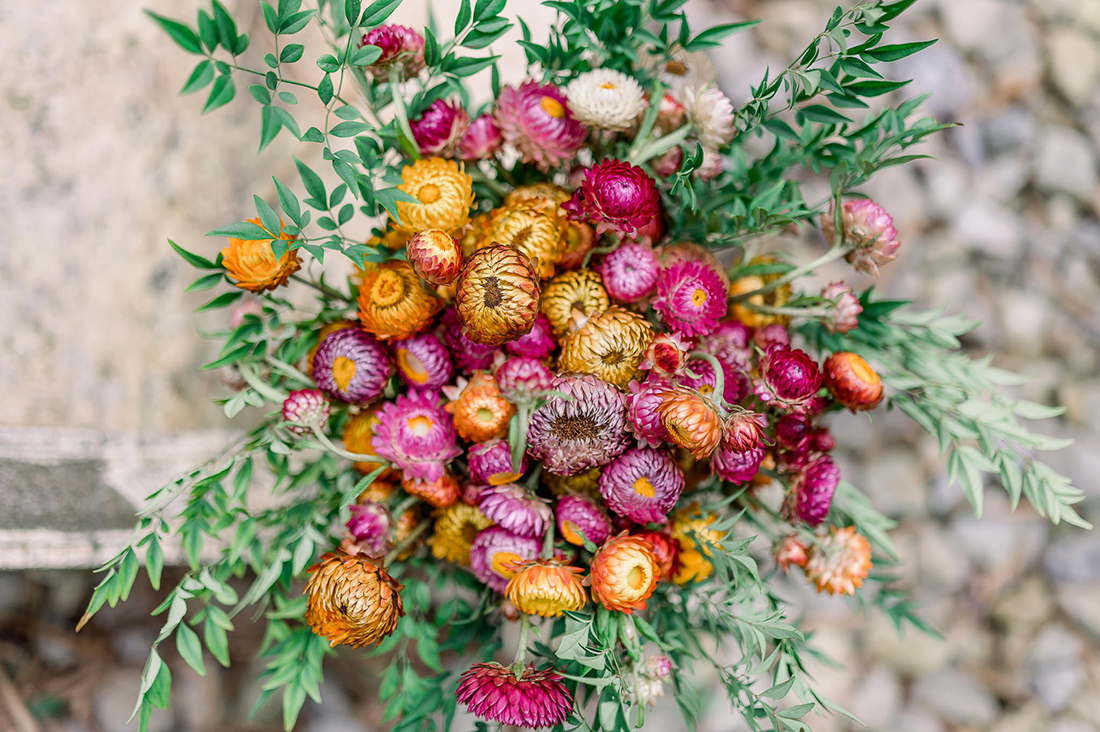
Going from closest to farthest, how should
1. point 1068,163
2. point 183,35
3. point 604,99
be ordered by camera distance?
point 183,35 → point 604,99 → point 1068,163

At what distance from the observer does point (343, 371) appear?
52 cm

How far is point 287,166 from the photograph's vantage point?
2.77 feet

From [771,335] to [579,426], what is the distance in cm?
23

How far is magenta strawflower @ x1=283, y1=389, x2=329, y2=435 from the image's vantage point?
50 centimetres

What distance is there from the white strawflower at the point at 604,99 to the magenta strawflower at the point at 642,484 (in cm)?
28

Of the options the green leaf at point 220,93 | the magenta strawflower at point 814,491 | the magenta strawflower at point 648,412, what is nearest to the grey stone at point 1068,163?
the magenta strawflower at point 814,491

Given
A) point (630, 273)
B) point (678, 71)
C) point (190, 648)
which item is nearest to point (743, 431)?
point (630, 273)

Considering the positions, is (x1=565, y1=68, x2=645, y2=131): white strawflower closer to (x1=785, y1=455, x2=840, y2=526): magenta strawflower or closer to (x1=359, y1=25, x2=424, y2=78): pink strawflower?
(x1=359, y1=25, x2=424, y2=78): pink strawflower

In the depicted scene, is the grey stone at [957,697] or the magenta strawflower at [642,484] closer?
the magenta strawflower at [642,484]

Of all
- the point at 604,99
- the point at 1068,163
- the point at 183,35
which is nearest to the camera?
the point at 183,35

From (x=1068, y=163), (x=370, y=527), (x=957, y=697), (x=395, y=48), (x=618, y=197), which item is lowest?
(x=957, y=697)

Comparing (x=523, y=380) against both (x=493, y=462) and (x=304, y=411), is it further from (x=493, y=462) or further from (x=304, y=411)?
(x=304, y=411)

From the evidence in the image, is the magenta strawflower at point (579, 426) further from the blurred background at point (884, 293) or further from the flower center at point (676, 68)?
the blurred background at point (884, 293)

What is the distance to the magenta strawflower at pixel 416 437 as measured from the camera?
494 mm
